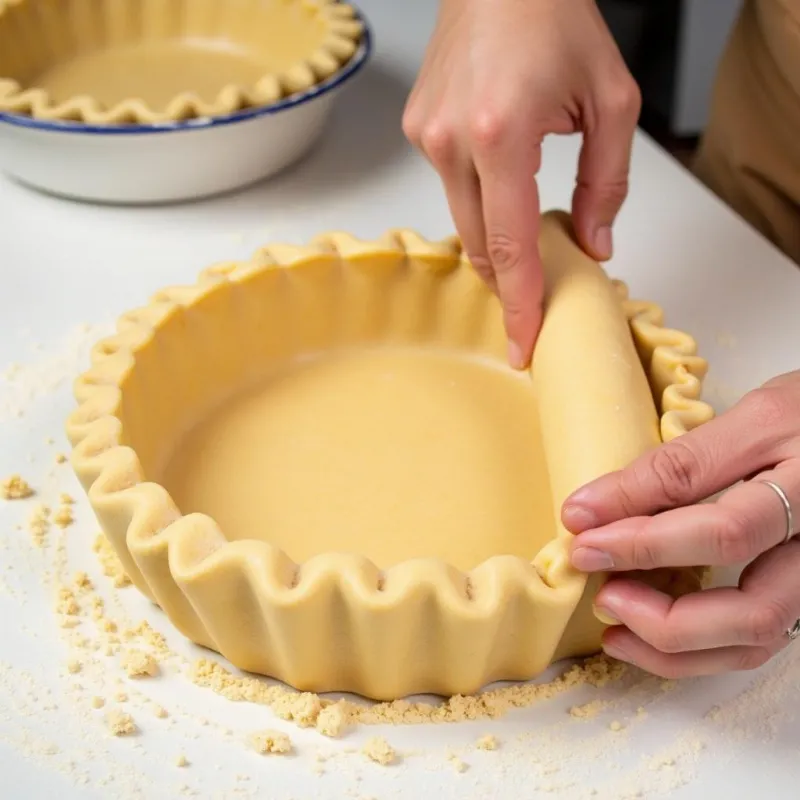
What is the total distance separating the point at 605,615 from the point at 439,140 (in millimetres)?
522

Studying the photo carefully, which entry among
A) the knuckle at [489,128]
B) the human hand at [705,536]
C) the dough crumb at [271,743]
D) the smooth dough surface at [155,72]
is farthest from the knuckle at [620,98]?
the smooth dough surface at [155,72]

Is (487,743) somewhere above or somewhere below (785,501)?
below

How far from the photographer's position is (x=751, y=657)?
0.90m

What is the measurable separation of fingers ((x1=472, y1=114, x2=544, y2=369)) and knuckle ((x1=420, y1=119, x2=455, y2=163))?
40 mm

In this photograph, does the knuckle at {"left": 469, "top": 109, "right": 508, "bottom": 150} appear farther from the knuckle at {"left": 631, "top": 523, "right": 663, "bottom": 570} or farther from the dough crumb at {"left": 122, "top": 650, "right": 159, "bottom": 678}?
the dough crumb at {"left": 122, "top": 650, "right": 159, "bottom": 678}

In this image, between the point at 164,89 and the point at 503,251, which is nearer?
the point at 503,251

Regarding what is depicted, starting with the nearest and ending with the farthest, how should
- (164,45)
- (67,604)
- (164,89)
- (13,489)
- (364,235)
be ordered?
(67,604)
(13,489)
(364,235)
(164,89)
(164,45)

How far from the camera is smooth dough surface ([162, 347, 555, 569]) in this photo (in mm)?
1102

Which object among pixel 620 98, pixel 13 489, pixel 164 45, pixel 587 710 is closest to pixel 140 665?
pixel 13 489

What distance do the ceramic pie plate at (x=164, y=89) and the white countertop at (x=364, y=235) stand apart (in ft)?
0.23

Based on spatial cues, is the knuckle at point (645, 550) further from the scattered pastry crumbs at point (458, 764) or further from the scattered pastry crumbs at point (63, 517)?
the scattered pastry crumbs at point (63, 517)

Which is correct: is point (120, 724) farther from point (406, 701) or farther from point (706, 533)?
point (706, 533)

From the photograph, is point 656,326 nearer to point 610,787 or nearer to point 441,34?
point 441,34

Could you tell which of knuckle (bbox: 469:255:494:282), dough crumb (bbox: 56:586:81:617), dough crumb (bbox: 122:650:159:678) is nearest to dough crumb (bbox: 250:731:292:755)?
dough crumb (bbox: 122:650:159:678)
